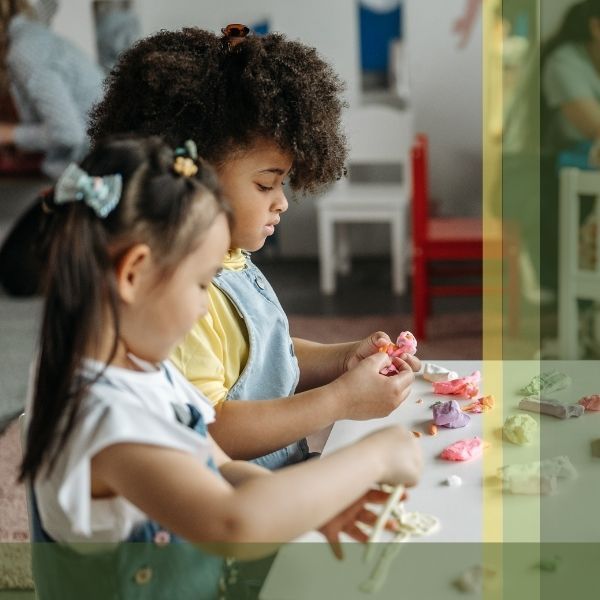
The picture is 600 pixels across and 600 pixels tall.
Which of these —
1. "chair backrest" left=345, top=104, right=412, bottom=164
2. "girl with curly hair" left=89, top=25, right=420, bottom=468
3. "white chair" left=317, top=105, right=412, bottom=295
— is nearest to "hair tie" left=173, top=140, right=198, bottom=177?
"girl with curly hair" left=89, top=25, right=420, bottom=468

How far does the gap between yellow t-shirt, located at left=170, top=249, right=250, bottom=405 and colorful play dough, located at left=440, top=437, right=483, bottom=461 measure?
26 cm

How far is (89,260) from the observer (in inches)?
28.8

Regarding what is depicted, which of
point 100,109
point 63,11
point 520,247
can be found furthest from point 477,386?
point 63,11

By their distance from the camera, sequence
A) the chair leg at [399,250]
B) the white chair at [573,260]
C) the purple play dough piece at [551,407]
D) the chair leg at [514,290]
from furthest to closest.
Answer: the chair leg at [399,250]
the chair leg at [514,290]
the white chair at [573,260]
the purple play dough piece at [551,407]

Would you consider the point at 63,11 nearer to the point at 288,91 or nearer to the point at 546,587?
the point at 288,91

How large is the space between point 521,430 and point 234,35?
55 cm

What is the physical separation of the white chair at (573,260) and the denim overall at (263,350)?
111cm

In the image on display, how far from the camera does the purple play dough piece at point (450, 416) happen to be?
1.07m

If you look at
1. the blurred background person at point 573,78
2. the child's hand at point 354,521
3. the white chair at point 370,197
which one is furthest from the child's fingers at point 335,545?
the white chair at point 370,197

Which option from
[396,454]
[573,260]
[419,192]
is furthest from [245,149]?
[419,192]

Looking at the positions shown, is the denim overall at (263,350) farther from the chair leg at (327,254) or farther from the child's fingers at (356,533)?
the chair leg at (327,254)

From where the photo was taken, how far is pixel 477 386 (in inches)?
47.1

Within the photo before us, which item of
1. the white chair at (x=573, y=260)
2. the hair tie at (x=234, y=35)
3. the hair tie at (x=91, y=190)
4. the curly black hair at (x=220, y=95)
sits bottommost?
the white chair at (x=573, y=260)

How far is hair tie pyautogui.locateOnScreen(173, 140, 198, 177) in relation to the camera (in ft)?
2.58
